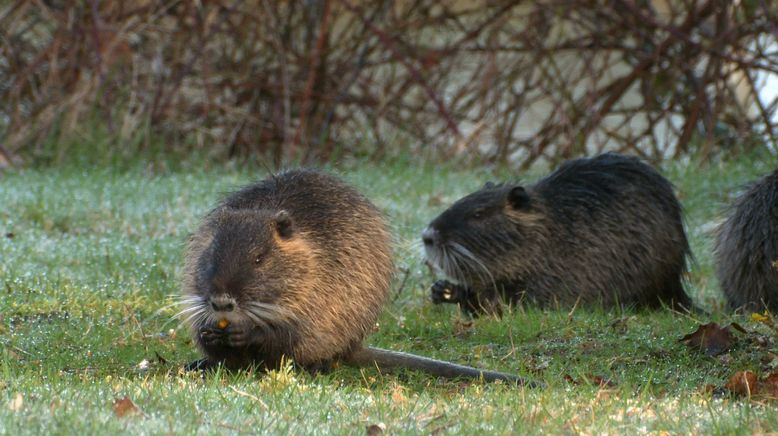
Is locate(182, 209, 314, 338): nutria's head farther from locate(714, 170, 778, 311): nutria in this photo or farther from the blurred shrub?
the blurred shrub

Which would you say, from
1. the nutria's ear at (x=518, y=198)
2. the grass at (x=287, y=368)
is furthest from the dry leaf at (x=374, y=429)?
the nutria's ear at (x=518, y=198)

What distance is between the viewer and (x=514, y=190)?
6031mm

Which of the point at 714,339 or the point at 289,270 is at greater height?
the point at 289,270

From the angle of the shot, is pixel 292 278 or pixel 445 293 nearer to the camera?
pixel 292 278

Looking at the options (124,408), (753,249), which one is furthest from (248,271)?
(753,249)

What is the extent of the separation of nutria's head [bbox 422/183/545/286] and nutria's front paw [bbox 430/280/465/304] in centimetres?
11

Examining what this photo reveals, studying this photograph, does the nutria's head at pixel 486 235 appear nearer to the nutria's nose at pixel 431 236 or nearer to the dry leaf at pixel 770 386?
the nutria's nose at pixel 431 236

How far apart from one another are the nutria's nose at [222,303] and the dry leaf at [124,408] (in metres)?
0.82

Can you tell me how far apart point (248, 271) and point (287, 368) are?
37 cm

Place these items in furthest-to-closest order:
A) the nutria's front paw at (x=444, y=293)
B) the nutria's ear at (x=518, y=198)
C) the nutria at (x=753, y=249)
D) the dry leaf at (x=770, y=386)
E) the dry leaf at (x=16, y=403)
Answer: the nutria's ear at (x=518, y=198) → the nutria's front paw at (x=444, y=293) → the nutria at (x=753, y=249) → the dry leaf at (x=770, y=386) → the dry leaf at (x=16, y=403)

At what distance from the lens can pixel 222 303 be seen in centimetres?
399

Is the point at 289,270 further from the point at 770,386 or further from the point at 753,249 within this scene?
the point at 753,249

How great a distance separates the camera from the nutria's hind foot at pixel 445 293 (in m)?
5.79

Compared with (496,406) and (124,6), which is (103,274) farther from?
(124,6)
